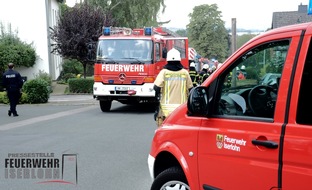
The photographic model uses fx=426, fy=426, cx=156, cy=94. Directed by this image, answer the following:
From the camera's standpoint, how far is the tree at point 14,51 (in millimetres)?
28266

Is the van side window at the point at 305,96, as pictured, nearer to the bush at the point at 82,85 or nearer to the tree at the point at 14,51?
the bush at the point at 82,85

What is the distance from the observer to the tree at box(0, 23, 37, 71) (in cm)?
2827

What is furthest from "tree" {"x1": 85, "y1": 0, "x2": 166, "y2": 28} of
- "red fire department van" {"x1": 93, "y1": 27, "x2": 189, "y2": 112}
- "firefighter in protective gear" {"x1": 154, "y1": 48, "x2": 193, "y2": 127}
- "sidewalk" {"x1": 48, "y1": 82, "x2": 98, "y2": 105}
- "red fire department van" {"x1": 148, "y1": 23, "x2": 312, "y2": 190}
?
"red fire department van" {"x1": 148, "y1": 23, "x2": 312, "y2": 190}

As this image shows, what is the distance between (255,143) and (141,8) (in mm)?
35107

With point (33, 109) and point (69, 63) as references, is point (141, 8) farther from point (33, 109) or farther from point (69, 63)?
point (33, 109)

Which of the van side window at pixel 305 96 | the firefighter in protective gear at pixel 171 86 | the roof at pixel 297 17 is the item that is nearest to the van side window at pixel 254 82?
the van side window at pixel 305 96

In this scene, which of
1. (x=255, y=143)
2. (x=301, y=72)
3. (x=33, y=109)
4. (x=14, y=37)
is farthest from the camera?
(x=14, y=37)

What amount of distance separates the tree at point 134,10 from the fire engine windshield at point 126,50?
2236 centimetres

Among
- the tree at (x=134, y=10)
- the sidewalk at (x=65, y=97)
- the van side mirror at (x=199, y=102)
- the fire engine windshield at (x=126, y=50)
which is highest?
the tree at (x=134, y=10)

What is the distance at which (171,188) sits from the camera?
13.1 ft

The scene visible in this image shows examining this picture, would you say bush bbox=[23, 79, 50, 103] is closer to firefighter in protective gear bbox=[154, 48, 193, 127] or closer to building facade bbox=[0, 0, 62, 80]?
building facade bbox=[0, 0, 62, 80]

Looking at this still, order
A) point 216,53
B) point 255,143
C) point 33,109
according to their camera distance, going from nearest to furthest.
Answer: point 255,143
point 33,109
point 216,53

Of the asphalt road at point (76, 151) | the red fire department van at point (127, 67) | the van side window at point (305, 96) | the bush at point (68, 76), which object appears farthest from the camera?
the bush at point (68, 76)

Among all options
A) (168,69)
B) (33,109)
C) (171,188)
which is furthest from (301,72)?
(33,109)
